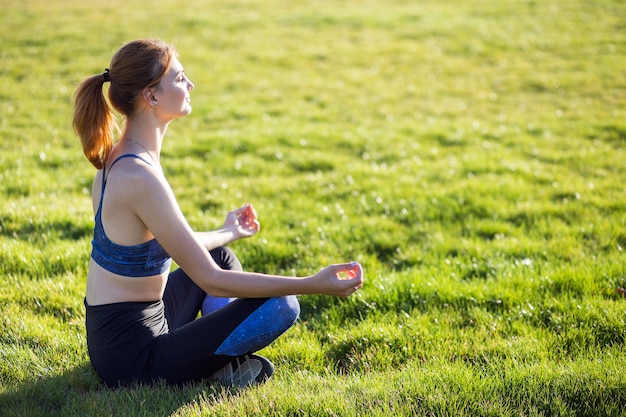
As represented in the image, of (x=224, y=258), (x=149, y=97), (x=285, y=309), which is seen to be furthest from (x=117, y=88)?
(x=285, y=309)

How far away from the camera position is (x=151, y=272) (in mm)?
4262

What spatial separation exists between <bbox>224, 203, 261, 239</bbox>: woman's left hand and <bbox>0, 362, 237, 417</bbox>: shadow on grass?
1442mm

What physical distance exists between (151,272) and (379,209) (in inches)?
177

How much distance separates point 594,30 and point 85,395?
1997 cm

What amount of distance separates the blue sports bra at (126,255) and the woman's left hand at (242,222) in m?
1.16

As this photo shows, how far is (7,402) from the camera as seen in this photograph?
4055 millimetres

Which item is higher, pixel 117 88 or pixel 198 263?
pixel 117 88

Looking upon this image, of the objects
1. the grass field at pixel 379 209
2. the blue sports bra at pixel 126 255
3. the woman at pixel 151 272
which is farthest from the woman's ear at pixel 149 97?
the grass field at pixel 379 209

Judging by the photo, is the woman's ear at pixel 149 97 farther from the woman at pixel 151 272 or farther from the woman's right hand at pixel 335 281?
the woman's right hand at pixel 335 281

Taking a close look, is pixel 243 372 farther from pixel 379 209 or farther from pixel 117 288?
pixel 379 209

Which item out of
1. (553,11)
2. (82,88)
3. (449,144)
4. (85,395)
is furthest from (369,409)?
(553,11)

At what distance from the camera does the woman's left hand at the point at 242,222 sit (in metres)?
5.37

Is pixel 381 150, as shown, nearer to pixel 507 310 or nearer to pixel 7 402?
pixel 507 310

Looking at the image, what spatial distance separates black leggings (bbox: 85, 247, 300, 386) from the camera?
407 cm
